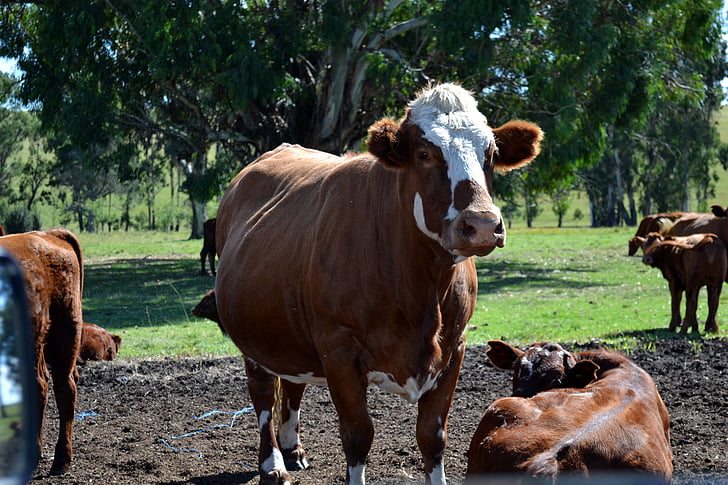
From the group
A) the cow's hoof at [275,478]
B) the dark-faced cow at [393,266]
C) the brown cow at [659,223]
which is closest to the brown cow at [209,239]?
the brown cow at [659,223]

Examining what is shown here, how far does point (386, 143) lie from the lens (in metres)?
4.74

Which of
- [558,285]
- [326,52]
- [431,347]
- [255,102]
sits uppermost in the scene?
[326,52]

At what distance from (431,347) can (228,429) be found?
10.4 feet

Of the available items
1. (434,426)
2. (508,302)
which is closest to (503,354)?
(434,426)

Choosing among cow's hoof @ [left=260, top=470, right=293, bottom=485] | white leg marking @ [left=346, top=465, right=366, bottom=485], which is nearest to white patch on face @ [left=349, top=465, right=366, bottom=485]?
white leg marking @ [left=346, top=465, right=366, bottom=485]

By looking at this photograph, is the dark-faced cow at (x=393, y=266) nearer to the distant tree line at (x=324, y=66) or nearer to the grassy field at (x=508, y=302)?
the grassy field at (x=508, y=302)

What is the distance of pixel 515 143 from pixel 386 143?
836mm

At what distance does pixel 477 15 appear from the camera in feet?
62.1

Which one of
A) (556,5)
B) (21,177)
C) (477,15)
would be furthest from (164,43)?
(21,177)

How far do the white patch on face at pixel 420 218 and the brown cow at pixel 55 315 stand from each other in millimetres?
3038

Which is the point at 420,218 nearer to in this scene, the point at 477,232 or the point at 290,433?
the point at 477,232

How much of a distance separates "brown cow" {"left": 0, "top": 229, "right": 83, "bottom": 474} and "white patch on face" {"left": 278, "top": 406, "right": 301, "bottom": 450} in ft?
5.26

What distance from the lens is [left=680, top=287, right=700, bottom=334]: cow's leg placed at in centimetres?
1210

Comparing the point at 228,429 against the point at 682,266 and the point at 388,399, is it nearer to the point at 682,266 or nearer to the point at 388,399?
the point at 388,399
